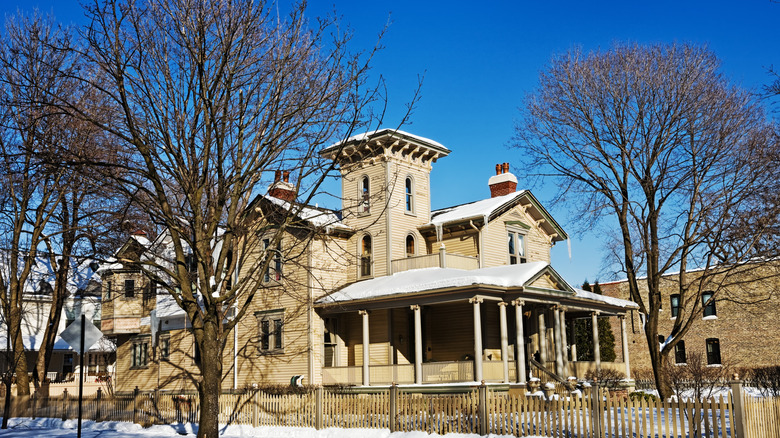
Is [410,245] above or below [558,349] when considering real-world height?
above

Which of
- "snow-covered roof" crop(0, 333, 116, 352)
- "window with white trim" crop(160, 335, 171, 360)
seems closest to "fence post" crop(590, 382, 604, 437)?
"window with white trim" crop(160, 335, 171, 360)

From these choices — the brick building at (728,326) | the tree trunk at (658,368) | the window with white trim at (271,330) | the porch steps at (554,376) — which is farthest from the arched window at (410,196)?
the brick building at (728,326)

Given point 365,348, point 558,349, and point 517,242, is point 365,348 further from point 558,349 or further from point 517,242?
point 517,242

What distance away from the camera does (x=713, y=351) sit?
43.3m

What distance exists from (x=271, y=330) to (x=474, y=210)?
398 inches

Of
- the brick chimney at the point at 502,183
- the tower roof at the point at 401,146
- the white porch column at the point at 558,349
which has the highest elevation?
the tower roof at the point at 401,146

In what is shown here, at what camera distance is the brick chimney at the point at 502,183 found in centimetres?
3466

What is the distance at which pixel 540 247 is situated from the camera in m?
34.9

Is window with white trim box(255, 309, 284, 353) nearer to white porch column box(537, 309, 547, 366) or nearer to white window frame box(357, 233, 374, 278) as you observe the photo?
white window frame box(357, 233, 374, 278)

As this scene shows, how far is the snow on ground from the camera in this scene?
1861 cm

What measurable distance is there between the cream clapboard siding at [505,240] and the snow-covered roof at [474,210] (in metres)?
0.72

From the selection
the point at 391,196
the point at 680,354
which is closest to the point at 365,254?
the point at 391,196

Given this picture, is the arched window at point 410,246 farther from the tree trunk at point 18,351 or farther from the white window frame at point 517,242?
the tree trunk at point 18,351

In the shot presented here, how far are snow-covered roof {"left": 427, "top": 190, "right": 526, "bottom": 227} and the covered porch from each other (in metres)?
3.49
